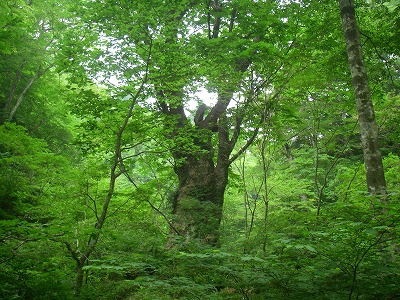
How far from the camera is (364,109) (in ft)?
15.3

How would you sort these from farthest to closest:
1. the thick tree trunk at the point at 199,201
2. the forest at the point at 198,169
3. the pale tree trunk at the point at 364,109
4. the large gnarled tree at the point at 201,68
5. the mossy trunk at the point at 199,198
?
1. the mossy trunk at the point at 199,198
2. the thick tree trunk at the point at 199,201
3. the large gnarled tree at the point at 201,68
4. the pale tree trunk at the point at 364,109
5. the forest at the point at 198,169

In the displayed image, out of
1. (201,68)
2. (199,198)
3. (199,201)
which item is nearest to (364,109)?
(201,68)

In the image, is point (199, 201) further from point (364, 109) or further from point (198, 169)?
point (364, 109)

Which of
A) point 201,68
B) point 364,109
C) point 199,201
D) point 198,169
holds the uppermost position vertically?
point 201,68

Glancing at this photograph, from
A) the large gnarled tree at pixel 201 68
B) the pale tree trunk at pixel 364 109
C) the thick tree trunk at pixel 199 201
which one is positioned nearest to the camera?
the pale tree trunk at pixel 364 109

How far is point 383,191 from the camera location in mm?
4027

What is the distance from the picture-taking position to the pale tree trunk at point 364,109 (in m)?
4.32

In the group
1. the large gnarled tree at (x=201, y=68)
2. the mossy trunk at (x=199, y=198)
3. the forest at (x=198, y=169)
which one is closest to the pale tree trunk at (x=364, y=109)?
the forest at (x=198, y=169)

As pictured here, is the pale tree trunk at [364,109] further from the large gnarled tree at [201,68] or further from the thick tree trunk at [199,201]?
the thick tree trunk at [199,201]

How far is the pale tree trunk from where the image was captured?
432 centimetres

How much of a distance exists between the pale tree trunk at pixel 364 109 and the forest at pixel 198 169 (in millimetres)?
19

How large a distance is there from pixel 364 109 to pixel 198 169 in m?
4.27

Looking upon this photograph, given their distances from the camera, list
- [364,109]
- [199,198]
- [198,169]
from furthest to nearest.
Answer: [198,169] < [199,198] < [364,109]

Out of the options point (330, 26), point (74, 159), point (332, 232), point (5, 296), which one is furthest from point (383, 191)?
point (74, 159)
